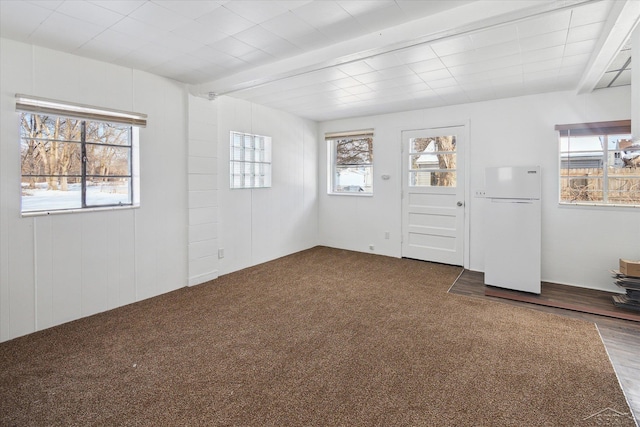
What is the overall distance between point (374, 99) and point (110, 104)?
126 inches

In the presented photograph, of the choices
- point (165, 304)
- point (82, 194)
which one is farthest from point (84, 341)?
point (82, 194)

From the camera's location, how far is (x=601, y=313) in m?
3.16

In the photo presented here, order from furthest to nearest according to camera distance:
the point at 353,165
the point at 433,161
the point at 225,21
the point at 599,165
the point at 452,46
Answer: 1. the point at 353,165
2. the point at 433,161
3. the point at 599,165
4. the point at 452,46
5. the point at 225,21

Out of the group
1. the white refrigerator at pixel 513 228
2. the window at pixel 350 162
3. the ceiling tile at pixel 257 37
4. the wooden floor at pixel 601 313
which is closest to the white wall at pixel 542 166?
the window at pixel 350 162

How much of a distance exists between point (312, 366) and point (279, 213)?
3.40 meters

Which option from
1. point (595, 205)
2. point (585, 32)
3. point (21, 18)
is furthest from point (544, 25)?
point (21, 18)

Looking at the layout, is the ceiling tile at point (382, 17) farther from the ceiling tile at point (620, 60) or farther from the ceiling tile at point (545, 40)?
the ceiling tile at point (620, 60)

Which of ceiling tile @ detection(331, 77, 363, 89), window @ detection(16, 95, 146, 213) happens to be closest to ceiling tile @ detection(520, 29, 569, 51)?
ceiling tile @ detection(331, 77, 363, 89)

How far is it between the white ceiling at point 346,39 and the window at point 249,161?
3.22 feet

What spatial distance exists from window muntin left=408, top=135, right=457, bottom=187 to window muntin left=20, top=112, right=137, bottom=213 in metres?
4.06

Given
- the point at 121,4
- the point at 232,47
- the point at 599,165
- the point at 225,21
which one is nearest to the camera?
the point at 121,4

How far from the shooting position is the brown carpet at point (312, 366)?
1.81 metres

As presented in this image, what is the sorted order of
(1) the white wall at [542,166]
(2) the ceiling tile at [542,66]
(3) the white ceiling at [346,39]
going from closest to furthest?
1. (3) the white ceiling at [346,39]
2. (2) the ceiling tile at [542,66]
3. (1) the white wall at [542,166]

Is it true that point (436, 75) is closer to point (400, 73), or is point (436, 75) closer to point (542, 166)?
point (400, 73)
